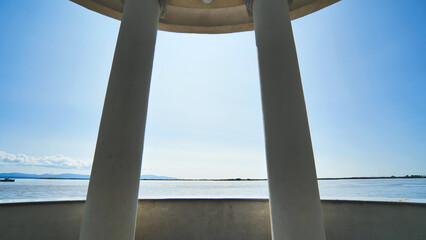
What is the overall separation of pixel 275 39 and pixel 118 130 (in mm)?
5695

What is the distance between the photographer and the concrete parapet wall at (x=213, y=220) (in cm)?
682

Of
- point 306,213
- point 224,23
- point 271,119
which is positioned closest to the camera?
point 306,213

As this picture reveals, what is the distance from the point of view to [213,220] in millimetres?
8625

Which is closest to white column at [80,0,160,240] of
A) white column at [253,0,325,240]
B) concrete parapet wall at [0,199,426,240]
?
concrete parapet wall at [0,199,426,240]

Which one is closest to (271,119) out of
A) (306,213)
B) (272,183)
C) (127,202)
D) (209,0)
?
(272,183)

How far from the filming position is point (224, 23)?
11664 mm

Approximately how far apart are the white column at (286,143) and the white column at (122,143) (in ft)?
12.9

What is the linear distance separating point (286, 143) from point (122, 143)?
464cm

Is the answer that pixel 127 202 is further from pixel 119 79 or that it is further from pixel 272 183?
pixel 272 183

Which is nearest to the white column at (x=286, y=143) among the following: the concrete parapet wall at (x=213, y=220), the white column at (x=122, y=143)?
the concrete parapet wall at (x=213, y=220)

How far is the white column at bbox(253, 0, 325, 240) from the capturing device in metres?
5.42

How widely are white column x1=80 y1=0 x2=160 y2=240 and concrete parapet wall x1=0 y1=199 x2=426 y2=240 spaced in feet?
8.94

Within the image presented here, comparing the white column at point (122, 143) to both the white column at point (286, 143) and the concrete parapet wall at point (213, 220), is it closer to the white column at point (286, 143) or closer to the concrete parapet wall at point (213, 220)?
the concrete parapet wall at point (213, 220)

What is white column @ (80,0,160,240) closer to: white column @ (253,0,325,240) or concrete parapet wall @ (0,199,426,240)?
concrete parapet wall @ (0,199,426,240)
